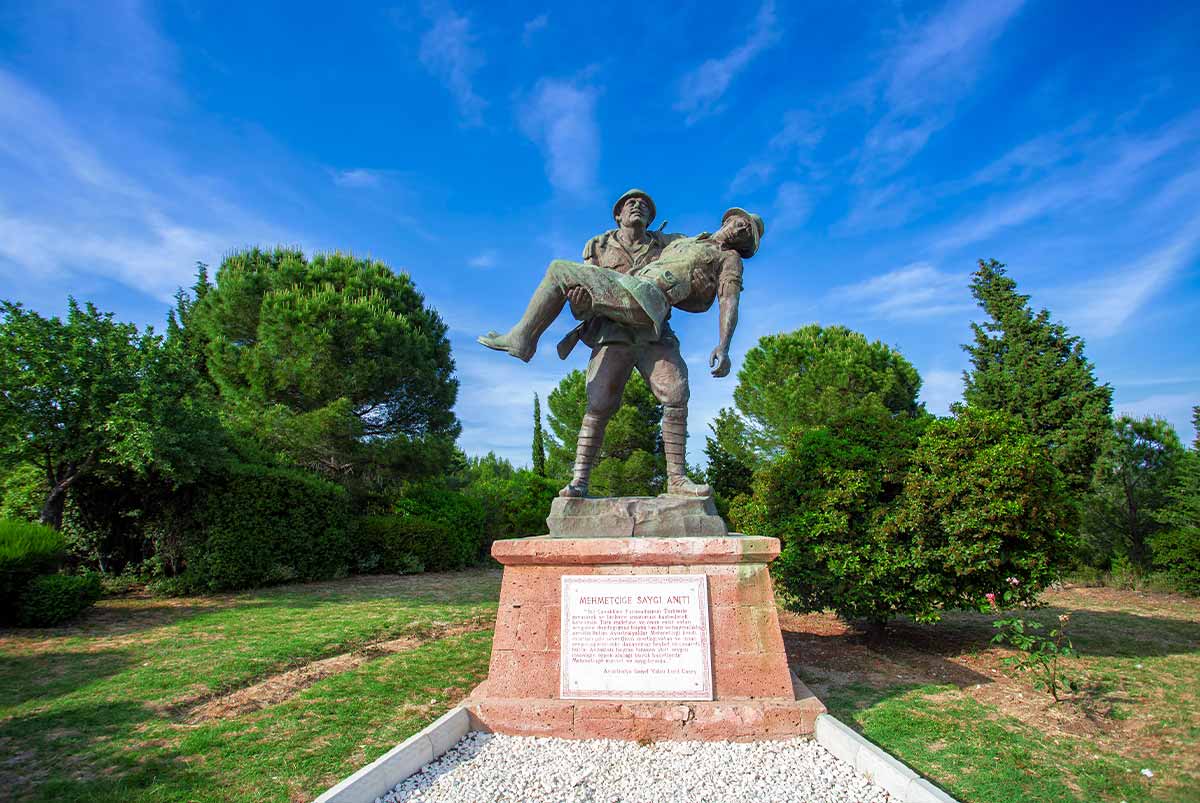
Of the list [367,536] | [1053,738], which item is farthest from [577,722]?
[367,536]

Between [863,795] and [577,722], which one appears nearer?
[863,795]

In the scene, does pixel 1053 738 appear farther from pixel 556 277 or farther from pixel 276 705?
pixel 276 705

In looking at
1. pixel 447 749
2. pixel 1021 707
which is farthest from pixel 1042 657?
pixel 447 749

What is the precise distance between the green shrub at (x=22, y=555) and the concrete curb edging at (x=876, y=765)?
833 cm

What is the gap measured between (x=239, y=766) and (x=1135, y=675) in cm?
620

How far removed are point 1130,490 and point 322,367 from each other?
53.9 feet

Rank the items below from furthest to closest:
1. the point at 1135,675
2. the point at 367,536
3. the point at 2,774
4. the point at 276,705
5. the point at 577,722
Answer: the point at 367,536
the point at 1135,675
the point at 276,705
the point at 577,722
the point at 2,774

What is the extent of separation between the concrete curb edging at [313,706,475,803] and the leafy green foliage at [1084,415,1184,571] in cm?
1227

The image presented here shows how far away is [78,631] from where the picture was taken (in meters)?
6.26

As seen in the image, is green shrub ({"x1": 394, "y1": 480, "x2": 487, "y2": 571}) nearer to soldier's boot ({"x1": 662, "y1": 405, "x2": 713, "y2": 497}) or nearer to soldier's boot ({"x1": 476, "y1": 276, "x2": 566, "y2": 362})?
soldier's boot ({"x1": 476, "y1": 276, "x2": 566, "y2": 362})

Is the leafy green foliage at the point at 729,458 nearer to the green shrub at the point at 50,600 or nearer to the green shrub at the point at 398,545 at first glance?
the green shrub at the point at 398,545

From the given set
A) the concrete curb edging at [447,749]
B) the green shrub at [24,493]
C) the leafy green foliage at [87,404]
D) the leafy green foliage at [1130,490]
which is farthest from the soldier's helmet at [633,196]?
the leafy green foliage at [1130,490]

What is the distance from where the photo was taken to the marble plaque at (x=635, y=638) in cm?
336

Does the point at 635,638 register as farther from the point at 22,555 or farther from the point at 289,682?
the point at 22,555
